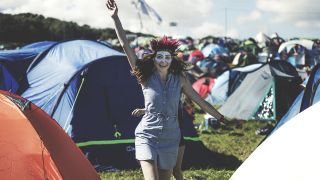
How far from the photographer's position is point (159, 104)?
397 centimetres

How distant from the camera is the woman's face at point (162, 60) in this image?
4.07 metres

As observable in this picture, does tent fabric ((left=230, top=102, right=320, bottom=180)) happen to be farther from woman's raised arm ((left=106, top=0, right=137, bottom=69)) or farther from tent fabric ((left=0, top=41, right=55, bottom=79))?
tent fabric ((left=0, top=41, right=55, bottom=79))

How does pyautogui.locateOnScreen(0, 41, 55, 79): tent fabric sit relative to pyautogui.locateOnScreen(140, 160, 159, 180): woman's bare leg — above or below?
above

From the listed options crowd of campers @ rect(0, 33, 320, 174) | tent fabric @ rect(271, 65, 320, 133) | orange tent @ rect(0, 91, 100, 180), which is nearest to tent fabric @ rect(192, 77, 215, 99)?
crowd of campers @ rect(0, 33, 320, 174)

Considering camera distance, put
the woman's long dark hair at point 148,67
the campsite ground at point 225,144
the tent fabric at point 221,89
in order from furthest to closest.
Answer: the tent fabric at point 221,89
the campsite ground at point 225,144
the woman's long dark hair at point 148,67

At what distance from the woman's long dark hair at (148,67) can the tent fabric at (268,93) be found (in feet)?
22.9

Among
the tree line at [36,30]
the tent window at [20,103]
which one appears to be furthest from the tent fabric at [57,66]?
the tree line at [36,30]

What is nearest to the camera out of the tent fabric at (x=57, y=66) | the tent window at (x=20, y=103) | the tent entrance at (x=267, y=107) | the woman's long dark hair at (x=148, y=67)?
the woman's long dark hair at (x=148, y=67)

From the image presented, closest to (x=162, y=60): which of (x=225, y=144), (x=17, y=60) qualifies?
(x=225, y=144)

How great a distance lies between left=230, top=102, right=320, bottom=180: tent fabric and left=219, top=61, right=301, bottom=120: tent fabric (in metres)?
7.49

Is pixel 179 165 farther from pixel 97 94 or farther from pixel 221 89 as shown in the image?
pixel 221 89

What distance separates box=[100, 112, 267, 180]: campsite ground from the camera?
629cm

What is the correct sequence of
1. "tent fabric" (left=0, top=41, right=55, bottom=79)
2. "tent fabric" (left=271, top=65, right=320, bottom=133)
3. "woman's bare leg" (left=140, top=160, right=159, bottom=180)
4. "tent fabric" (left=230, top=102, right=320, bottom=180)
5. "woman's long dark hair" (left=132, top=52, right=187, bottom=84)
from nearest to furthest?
"tent fabric" (left=230, top=102, right=320, bottom=180) → "woman's bare leg" (left=140, top=160, right=159, bottom=180) → "woman's long dark hair" (left=132, top=52, right=187, bottom=84) → "tent fabric" (left=271, top=65, right=320, bottom=133) → "tent fabric" (left=0, top=41, right=55, bottom=79)

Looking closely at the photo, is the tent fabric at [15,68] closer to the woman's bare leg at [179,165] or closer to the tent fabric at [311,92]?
the woman's bare leg at [179,165]
